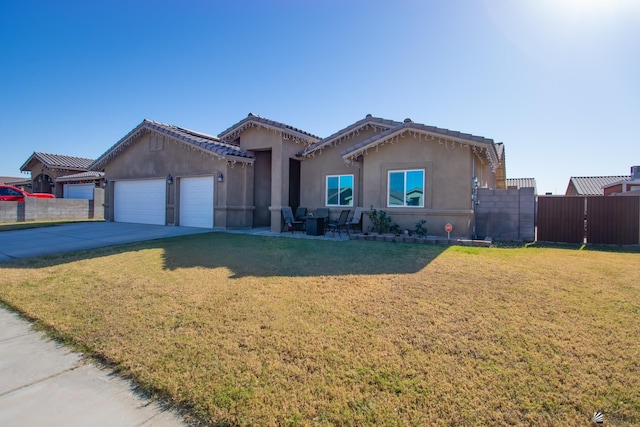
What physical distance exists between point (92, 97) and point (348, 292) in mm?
19055

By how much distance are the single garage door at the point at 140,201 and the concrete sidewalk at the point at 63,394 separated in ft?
47.5

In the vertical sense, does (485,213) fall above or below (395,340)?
above

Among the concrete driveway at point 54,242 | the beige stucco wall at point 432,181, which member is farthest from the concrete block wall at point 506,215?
the concrete driveway at point 54,242

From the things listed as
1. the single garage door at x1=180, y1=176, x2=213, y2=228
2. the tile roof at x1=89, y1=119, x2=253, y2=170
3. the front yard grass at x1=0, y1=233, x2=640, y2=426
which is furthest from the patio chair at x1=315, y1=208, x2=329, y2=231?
the front yard grass at x1=0, y1=233, x2=640, y2=426

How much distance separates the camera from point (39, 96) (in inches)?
660

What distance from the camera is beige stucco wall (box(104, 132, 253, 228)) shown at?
1485 centimetres

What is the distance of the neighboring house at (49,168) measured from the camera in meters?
29.3

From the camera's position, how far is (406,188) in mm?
11836

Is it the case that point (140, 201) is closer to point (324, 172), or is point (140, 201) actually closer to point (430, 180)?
point (324, 172)

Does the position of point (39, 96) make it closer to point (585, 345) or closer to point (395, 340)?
point (395, 340)

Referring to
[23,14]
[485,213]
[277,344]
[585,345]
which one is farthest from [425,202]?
[23,14]

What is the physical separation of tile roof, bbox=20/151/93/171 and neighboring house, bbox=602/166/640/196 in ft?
148

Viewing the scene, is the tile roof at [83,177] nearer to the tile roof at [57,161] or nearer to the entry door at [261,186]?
the tile roof at [57,161]

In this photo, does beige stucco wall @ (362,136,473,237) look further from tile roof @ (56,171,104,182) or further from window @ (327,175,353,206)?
tile roof @ (56,171,104,182)
